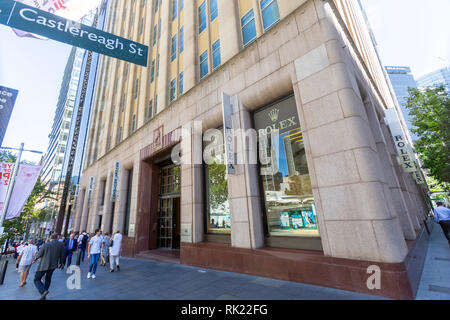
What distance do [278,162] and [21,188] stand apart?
1322 cm

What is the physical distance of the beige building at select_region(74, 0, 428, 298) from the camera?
5168mm

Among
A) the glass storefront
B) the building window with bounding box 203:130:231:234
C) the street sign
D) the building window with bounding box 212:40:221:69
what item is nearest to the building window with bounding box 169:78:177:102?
the building window with bounding box 212:40:221:69

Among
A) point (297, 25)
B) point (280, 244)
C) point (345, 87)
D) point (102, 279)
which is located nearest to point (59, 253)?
point (102, 279)

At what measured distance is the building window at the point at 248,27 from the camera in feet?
31.5

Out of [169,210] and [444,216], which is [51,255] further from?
[444,216]

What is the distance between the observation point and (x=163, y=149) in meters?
12.8

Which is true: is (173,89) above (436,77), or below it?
below

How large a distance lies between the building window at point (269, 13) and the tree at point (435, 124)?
1853 cm

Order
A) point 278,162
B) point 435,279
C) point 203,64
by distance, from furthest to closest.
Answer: point 203,64, point 278,162, point 435,279

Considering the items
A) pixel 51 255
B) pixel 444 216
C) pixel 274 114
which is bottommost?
pixel 51 255

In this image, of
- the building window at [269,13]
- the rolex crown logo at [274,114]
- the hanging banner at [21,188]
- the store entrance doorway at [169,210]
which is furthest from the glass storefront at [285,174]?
the hanging banner at [21,188]

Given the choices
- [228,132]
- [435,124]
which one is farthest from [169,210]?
[435,124]

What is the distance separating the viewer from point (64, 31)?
5.67 m
